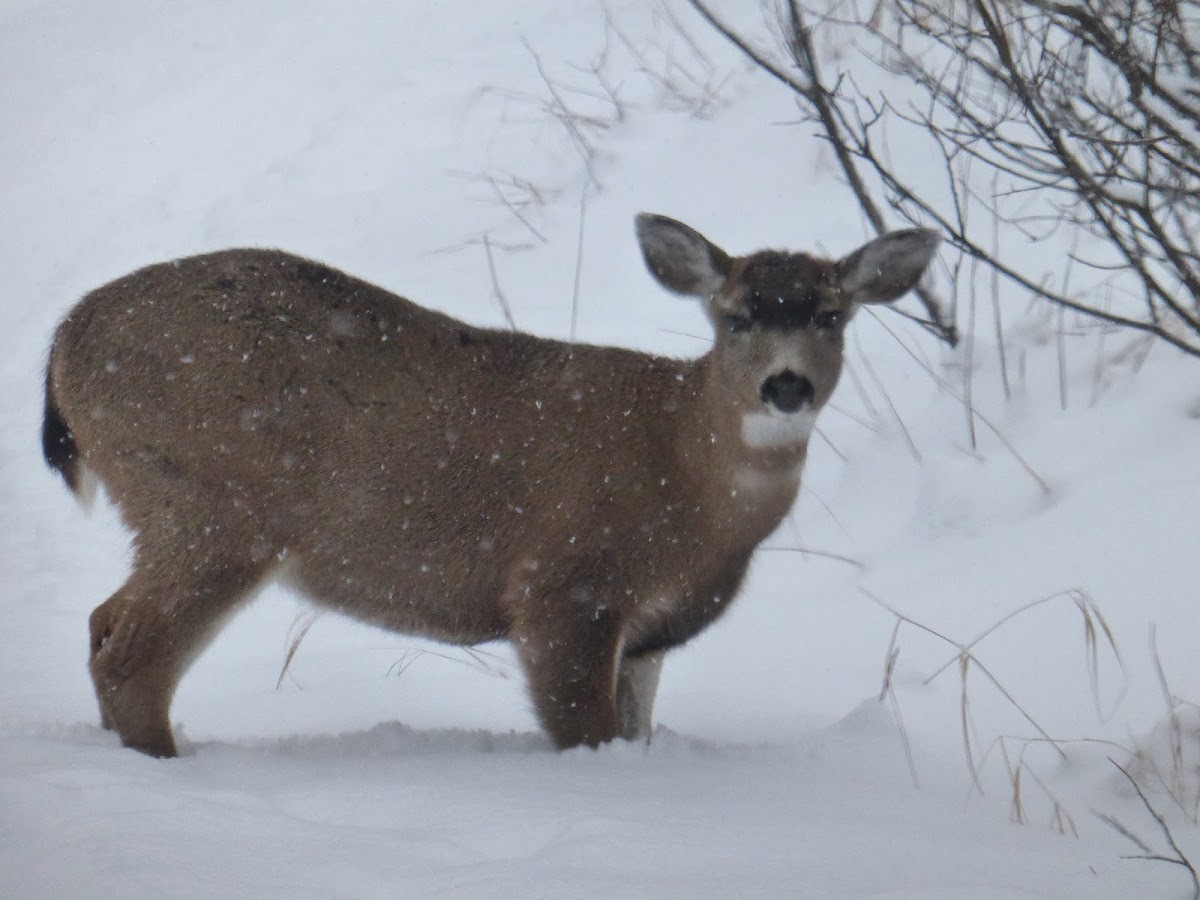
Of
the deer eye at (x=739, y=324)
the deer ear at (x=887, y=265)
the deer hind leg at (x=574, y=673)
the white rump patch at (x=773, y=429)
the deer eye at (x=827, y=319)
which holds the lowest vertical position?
the deer hind leg at (x=574, y=673)

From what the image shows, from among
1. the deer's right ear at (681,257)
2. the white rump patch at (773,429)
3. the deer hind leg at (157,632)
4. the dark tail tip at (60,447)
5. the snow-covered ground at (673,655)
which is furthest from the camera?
the deer's right ear at (681,257)

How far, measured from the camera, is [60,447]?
14.8 feet

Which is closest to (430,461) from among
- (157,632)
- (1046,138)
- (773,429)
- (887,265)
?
(157,632)

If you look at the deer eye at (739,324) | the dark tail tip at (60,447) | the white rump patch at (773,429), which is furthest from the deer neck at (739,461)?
the dark tail tip at (60,447)

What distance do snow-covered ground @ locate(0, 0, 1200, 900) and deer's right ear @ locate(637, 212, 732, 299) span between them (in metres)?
1.25

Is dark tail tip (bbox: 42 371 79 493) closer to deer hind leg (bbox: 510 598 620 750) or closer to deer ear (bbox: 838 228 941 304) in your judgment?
deer hind leg (bbox: 510 598 620 750)

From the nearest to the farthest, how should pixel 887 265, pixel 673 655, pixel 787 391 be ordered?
pixel 787 391, pixel 887 265, pixel 673 655

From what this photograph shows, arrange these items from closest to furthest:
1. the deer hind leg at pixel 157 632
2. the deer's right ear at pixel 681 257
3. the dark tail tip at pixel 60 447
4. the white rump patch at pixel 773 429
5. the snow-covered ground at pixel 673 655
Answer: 1. the snow-covered ground at pixel 673 655
2. the deer hind leg at pixel 157 632
3. the white rump patch at pixel 773 429
4. the dark tail tip at pixel 60 447
5. the deer's right ear at pixel 681 257

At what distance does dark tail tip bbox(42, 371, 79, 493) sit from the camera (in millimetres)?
4484

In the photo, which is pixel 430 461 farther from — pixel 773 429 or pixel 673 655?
pixel 673 655

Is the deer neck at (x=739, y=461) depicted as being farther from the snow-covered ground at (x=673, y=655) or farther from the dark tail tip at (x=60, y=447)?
the dark tail tip at (x=60, y=447)

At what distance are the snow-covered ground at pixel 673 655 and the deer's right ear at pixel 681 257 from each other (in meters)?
1.25

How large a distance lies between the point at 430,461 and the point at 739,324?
3.29 feet

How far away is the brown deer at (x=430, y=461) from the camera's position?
4.26m
